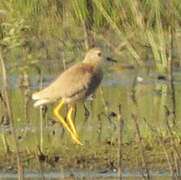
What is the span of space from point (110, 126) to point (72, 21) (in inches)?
74.5

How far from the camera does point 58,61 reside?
1370cm

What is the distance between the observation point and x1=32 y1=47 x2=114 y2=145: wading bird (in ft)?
28.6

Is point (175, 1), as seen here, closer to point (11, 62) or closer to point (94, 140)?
point (94, 140)

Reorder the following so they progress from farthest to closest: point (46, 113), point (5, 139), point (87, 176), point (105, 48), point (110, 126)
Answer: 1. point (105, 48)
2. point (46, 113)
3. point (110, 126)
4. point (5, 139)
5. point (87, 176)

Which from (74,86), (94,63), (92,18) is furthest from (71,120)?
(92,18)

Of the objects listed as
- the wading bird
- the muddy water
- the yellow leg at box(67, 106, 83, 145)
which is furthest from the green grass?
the yellow leg at box(67, 106, 83, 145)

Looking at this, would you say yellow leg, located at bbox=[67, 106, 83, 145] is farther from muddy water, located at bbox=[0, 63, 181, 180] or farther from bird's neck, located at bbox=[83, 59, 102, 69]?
bird's neck, located at bbox=[83, 59, 102, 69]

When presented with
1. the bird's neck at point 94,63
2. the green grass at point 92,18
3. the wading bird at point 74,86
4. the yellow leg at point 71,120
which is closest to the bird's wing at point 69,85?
the wading bird at point 74,86

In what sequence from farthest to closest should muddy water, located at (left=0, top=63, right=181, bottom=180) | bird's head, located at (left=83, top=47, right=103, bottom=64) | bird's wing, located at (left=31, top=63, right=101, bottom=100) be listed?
1. bird's head, located at (left=83, top=47, right=103, bottom=64)
2. bird's wing, located at (left=31, top=63, right=101, bottom=100)
3. muddy water, located at (left=0, top=63, right=181, bottom=180)

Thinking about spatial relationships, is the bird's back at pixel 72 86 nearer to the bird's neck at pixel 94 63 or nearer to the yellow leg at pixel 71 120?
the bird's neck at pixel 94 63

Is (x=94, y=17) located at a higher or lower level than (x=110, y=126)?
higher

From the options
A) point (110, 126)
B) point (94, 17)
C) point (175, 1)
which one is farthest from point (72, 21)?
point (110, 126)

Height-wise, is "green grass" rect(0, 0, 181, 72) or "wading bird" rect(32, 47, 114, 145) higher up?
"green grass" rect(0, 0, 181, 72)

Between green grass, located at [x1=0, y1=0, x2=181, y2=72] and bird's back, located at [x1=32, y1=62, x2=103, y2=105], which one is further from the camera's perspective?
green grass, located at [x1=0, y1=0, x2=181, y2=72]
